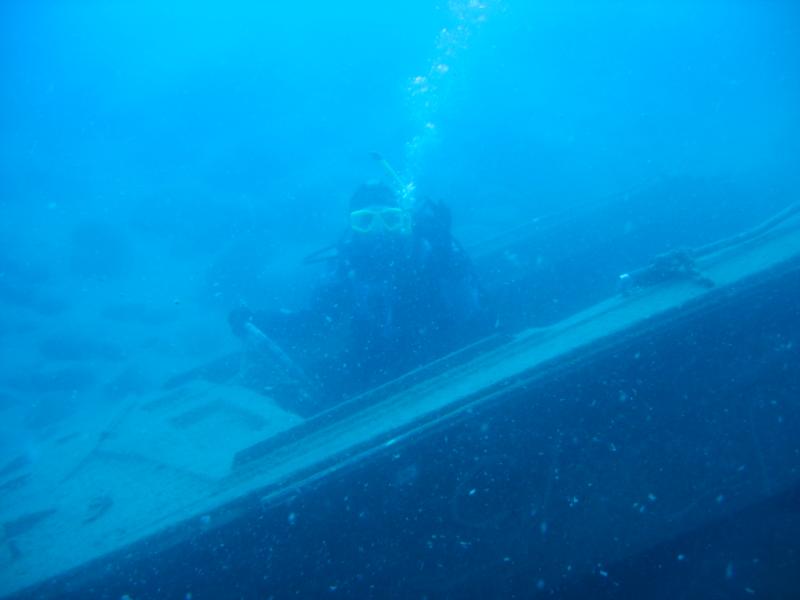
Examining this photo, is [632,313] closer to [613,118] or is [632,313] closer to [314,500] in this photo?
[314,500]

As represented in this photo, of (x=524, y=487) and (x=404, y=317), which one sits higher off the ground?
(x=404, y=317)

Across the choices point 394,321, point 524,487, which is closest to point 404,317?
point 394,321

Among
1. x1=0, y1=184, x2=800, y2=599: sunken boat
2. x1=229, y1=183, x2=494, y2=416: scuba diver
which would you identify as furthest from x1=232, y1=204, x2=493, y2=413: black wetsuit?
x1=0, y1=184, x2=800, y2=599: sunken boat

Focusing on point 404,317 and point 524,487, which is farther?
point 404,317

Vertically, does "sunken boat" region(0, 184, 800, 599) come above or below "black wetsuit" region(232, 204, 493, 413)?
below

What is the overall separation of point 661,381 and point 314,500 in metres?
1.89

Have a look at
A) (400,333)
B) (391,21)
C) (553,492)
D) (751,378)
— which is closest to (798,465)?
(751,378)

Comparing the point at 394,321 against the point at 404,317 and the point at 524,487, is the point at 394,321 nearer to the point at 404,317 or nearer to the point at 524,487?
the point at 404,317

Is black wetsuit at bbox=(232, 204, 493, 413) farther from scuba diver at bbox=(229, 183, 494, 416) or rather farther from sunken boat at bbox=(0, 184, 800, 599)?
sunken boat at bbox=(0, 184, 800, 599)

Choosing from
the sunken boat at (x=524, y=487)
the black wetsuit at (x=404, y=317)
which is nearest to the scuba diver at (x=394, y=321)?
the black wetsuit at (x=404, y=317)

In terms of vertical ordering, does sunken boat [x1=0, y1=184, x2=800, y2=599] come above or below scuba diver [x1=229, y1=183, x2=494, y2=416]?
below

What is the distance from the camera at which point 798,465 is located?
2451mm

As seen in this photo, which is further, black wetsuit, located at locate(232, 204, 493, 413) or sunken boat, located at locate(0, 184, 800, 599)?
black wetsuit, located at locate(232, 204, 493, 413)

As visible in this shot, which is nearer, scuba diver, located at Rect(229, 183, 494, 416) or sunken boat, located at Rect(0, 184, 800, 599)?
sunken boat, located at Rect(0, 184, 800, 599)
